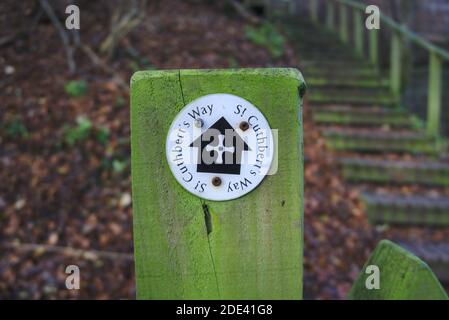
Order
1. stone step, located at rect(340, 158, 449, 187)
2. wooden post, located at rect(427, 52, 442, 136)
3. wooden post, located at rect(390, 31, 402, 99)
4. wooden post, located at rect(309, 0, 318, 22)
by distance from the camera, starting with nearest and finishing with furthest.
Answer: stone step, located at rect(340, 158, 449, 187) → wooden post, located at rect(427, 52, 442, 136) → wooden post, located at rect(390, 31, 402, 99) → wooden post, located at rect(309, 0, 318, 22)

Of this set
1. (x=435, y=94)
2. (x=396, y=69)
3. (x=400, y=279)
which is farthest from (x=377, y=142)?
(x=400, y=279)

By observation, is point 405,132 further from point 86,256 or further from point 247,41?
point 86,256

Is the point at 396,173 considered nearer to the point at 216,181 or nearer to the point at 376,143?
the point at 376,143

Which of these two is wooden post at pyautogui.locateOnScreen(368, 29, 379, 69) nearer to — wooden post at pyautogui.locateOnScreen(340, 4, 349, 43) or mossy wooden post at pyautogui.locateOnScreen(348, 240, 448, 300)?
wooden post at pyautogui.locateOnScreen(340, 4, 349, 43)

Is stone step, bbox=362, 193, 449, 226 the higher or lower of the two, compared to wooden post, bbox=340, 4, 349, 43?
lower

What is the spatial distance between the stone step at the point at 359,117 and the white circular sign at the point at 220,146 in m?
5.37

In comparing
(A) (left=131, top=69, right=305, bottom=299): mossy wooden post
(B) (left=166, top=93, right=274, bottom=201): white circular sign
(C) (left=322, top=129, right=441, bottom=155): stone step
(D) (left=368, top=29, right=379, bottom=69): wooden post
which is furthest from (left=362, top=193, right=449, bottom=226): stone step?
(D) (left=368, top=29, right=379, bottom=69): wooden post

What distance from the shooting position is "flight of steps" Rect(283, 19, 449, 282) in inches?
179

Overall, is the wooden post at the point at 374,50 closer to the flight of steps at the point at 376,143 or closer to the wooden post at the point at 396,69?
the flight of steps at the point at 376,143

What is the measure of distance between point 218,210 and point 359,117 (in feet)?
18.7

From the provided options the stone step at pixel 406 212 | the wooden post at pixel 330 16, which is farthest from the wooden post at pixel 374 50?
the stone step at pixel 406 212

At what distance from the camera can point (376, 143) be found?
580 centimetres
